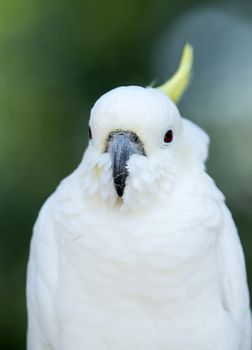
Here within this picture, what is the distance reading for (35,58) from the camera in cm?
432

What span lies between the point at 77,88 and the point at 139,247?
254 cm

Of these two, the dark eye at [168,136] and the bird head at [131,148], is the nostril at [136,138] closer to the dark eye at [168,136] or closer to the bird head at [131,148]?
the bird head at [131,148]

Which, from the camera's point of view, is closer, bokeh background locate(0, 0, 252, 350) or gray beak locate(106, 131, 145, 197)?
gray beak locate(106, 131, 145, 197)

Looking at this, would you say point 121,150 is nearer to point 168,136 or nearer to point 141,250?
point 168,136

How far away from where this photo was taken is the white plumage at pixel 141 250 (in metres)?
1.88

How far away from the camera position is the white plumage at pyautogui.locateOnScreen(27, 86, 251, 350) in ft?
6.17

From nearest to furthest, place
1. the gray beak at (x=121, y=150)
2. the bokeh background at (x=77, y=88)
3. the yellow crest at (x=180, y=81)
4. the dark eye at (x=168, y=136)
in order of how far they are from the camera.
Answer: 1. the gray beak at (x=121, y=150)
2. the dark eye at (x=168, y=136)
3. the yellow crest at (x=180, y=81)
4. the bokeh background at (x=77, y=88)

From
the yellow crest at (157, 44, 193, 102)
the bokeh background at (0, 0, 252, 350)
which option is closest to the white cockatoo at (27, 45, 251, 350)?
the yellow crest at (157, 44, 193, 102)

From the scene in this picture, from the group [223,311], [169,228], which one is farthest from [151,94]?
[223,311]

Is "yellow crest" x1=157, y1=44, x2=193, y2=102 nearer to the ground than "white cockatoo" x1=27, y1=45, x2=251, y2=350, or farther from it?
farther from it

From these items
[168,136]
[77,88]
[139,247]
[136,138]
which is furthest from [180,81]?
[77,88]

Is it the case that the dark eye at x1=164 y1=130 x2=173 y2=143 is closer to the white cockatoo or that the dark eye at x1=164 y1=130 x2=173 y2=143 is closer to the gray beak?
the white cockatoo

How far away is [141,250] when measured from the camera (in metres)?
1.94

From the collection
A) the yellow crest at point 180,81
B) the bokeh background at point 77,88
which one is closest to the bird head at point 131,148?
the yellow crest at point 180,81
